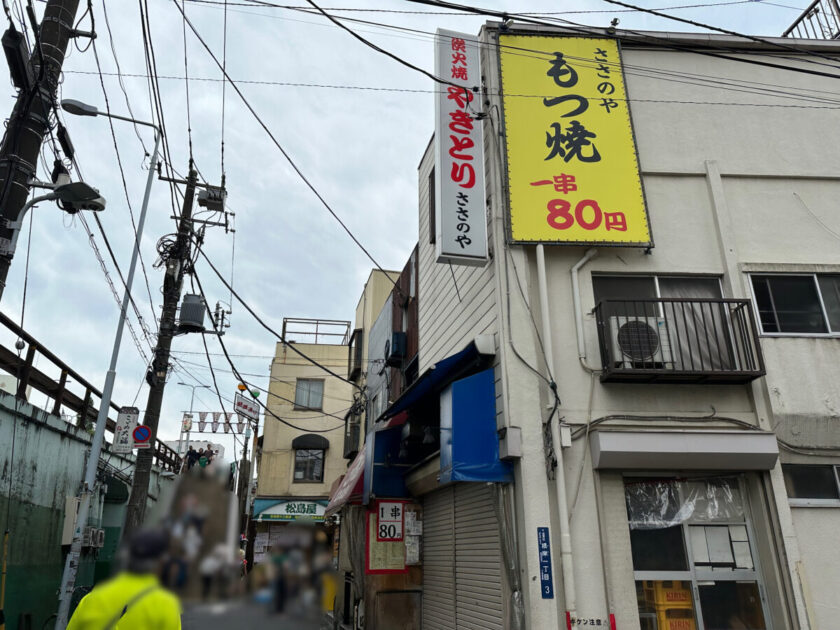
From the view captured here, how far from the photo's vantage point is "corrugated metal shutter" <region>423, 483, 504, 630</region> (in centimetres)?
887

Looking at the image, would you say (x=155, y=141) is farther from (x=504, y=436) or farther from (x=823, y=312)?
(x=823, y=312)

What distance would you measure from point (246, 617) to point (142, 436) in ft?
40.4

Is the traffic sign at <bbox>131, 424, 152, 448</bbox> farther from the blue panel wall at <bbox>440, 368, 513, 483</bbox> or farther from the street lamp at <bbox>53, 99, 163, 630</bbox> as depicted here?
the blue panel wall at <bbox>440, 368, 513, 483</bbox>

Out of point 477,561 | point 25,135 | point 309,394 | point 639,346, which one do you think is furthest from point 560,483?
point 309,394

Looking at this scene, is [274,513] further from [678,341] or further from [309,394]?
[678,341]

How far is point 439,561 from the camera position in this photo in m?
11.4

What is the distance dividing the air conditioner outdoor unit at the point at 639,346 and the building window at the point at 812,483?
234cm

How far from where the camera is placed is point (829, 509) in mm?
8195

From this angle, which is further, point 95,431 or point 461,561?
point 95,431

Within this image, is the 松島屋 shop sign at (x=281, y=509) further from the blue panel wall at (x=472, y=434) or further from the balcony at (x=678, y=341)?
the balcony at (x=678, y=341)

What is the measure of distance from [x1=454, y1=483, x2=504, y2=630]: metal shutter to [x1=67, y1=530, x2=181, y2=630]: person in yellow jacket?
26.1ft

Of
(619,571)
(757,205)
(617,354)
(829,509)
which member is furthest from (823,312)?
(619,571)

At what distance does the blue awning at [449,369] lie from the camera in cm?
903

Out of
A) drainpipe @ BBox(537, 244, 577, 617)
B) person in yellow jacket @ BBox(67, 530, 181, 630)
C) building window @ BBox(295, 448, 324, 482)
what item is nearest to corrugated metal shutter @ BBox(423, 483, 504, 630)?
→ drainpipe @ BBox(537, 244, 577, 617)
